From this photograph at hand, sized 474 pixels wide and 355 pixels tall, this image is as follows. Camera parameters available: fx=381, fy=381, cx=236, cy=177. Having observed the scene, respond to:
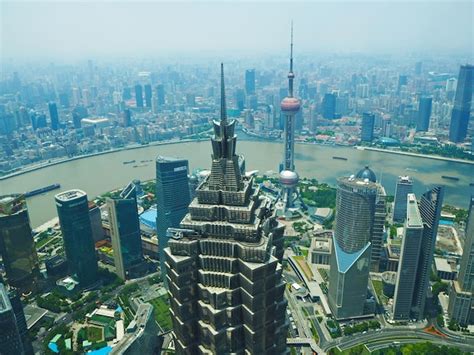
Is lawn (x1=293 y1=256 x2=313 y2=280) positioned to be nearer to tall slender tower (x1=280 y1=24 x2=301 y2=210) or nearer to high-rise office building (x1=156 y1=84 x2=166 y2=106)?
tall slender tower (x1=280 y1=24 x2=301 y2=210)

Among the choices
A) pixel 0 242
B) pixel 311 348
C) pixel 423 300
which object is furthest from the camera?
pixel 0 242

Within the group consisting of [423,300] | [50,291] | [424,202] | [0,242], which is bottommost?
[50,291]

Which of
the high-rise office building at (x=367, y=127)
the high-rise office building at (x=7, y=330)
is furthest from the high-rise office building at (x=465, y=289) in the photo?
the high-rise office building at (x=367, y=127)

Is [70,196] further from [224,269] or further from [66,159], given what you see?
[66,159]

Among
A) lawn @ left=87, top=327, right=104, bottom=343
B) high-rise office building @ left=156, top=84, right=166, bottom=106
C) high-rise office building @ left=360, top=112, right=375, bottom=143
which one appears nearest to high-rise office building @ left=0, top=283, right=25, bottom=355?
lawn @ left=87, top=327, right=104, bottom=343

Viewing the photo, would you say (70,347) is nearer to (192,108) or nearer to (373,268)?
(373,268)

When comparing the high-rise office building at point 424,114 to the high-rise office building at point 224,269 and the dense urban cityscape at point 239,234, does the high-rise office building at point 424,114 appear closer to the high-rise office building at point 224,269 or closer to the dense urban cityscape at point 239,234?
the dense urban cityscape at point 239,234

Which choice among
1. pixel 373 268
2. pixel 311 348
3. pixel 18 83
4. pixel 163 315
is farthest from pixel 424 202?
pixel 18 83

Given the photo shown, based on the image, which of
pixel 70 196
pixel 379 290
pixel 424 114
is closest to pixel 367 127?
pixel 424 114
